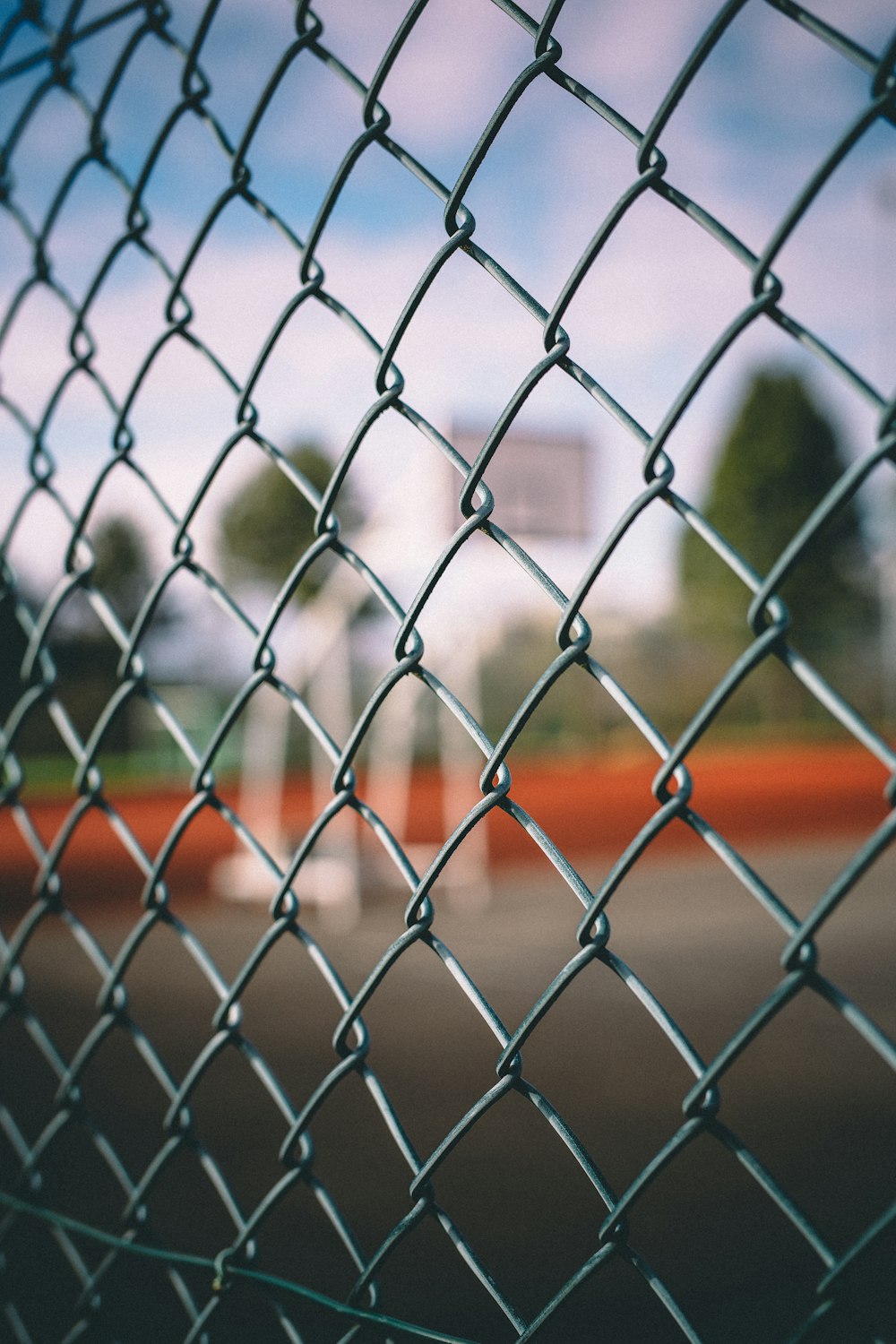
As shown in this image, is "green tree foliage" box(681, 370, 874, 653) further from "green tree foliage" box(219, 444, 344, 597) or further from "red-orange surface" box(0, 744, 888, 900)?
"green tree foliage" box(219, 444, 344, 597)

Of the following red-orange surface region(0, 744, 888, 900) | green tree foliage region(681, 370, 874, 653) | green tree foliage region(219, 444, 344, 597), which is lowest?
red-orange surface region(0, 744, 888, 900)

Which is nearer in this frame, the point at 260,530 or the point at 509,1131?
the point at 509,1131

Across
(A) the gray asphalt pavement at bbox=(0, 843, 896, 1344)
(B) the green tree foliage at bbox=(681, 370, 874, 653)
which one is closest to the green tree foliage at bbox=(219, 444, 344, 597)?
(B) the green tree foliage at bbox=(681, 370, 874, 653)

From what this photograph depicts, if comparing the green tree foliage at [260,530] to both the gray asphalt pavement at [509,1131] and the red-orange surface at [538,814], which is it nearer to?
the red-orange surface at [538,814]

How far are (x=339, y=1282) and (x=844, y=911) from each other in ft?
20.6

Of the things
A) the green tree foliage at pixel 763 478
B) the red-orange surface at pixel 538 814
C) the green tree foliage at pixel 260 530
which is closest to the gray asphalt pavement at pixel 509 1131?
the red-orange surface at pixel 538 814

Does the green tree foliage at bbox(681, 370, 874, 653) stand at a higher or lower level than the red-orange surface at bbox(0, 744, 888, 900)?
higher

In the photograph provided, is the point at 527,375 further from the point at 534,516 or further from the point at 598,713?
the point at 598,713

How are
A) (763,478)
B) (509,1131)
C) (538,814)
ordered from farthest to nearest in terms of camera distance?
(763,478), (538,814), (509,1131)

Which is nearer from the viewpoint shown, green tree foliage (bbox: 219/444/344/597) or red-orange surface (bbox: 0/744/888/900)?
red-orange surface (bbox: 0/744/888/900)

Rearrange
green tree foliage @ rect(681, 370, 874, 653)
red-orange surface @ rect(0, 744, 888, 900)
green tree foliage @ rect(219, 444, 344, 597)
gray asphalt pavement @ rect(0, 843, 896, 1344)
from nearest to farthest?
gray asphalt pavement @ rect(0, 843, 896, 1344), red-orange surface @ rect(0, 744, 888, 900), green tree foliage @ rect(219, 444, 344, 597), green tree foliage @ rect(681, 370, 874, 653)

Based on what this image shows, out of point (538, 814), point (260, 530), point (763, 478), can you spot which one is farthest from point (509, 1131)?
point (763, 478)

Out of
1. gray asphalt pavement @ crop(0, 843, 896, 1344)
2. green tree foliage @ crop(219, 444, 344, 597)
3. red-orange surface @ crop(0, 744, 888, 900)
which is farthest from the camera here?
green tree foliage @ crop(219, 444, 344, 597)

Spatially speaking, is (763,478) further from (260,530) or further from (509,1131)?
(509,1131)
